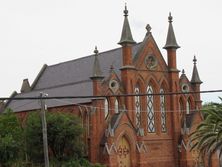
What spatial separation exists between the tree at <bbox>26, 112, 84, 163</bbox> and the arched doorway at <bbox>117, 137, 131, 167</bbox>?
522 centimetres

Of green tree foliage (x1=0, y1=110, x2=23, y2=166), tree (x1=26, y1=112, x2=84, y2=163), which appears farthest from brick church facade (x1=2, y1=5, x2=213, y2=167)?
green tree foliage (x1=0, y1=110, x2=23, y2=166)

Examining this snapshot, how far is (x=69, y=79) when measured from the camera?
225 ft

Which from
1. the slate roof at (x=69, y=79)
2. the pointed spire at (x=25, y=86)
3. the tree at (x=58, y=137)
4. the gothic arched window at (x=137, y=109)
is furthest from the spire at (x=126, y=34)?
the pointed spire at (x=25, y=86)

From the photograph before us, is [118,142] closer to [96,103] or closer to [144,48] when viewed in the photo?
[96,103]

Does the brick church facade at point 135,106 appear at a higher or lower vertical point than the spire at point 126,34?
lower

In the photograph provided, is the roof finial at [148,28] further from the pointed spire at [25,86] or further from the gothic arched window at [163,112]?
the pointed spire at [25,86]

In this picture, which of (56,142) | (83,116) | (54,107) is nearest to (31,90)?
(54,107)

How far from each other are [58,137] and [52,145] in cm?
183

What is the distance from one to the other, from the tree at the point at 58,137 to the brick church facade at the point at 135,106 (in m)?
3.63

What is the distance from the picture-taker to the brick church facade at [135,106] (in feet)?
174

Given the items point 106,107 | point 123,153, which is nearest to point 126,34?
point 106,107

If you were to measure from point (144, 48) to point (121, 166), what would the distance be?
13.7m

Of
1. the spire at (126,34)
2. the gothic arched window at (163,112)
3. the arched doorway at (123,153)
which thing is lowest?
the arched doorway at (123,153)

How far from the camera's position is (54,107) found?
60.3 metres
